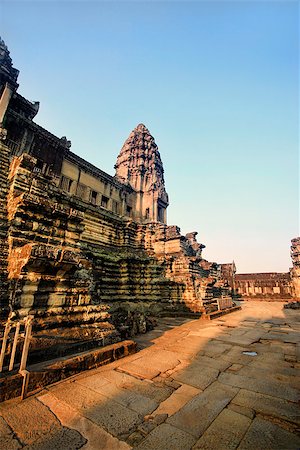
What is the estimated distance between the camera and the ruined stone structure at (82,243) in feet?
14.4

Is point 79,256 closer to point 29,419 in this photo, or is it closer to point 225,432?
point 29,419

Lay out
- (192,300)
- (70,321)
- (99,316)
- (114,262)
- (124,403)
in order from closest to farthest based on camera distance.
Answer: (124,403) → (70,321) → (99,316) → (192,300) → (114,262)

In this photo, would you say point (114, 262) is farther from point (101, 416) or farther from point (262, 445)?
point (262, 445)

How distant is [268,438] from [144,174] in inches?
949

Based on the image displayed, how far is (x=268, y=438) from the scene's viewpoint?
2035 millimetres

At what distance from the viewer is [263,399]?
2.79m

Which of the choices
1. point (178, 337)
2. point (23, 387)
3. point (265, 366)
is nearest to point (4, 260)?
point (23, 387)

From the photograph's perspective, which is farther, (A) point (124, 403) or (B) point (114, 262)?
(B) point (114, 262)

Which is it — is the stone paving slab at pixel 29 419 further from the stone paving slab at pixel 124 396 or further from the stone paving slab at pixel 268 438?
the stone paving slab at pixel 268 438

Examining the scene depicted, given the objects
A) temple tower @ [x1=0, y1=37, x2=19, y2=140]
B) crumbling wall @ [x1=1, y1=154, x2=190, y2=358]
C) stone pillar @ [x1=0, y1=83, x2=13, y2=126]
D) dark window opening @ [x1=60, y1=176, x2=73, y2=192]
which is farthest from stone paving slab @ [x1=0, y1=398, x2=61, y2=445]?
dark window opening @ [x1=60, y1=176, x2=73, y2=192]

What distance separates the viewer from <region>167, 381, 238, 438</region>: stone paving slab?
221 centimetres

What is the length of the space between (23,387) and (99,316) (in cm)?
245

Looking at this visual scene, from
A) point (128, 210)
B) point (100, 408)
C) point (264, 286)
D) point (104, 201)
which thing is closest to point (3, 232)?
point (100, 408)

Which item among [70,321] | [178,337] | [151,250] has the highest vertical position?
[151,250]
